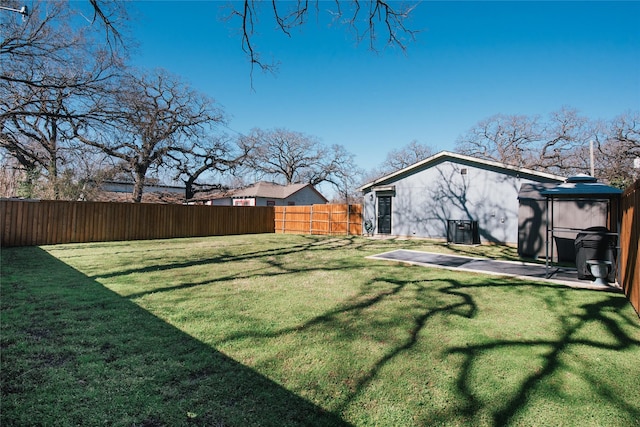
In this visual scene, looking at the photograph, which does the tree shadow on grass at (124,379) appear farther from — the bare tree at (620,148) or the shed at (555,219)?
the bare tree at (620,148)

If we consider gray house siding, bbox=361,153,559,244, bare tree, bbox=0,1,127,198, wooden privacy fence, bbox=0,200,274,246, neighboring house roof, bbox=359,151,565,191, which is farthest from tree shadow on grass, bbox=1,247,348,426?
neighboring house roof, bbox=359,151,565,191

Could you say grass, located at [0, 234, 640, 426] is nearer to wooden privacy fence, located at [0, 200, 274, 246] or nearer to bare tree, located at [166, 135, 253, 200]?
wooden privacy fence, located at [0, 200, 274, 246]

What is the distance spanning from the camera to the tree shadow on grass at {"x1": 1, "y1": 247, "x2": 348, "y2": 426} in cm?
194

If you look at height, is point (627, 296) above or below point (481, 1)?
below

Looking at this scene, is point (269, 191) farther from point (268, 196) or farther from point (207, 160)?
point (207, 160)

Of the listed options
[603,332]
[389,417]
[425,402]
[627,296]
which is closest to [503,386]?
[425,402]

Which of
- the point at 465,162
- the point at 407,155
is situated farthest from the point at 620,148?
the point at 465,162

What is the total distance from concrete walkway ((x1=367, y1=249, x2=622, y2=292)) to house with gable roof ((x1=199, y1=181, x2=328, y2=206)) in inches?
927

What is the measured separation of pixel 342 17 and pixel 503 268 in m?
6.55

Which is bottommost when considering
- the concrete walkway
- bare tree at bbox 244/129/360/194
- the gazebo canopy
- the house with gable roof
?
the concrete walkway

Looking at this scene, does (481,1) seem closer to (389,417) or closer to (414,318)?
(414,318)

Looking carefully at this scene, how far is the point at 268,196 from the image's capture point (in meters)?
31.4

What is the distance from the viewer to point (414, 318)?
153 inches

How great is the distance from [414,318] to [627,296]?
3.86 m
